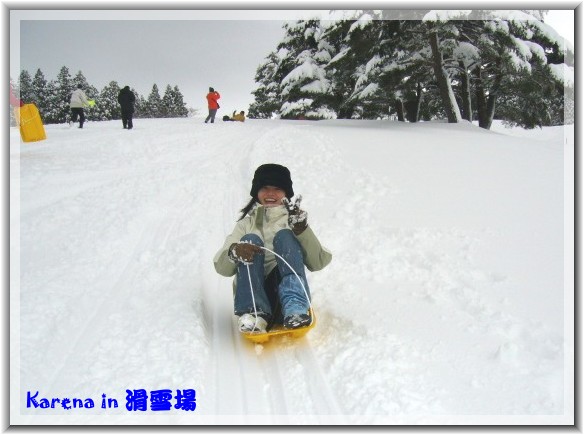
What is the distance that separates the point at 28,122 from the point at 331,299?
29.6 ft

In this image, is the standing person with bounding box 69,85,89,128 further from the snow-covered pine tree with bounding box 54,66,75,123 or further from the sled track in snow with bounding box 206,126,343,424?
the snow-covered pine tree with bounding box 54,66,75,123

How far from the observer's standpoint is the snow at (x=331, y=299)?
8.30 ft

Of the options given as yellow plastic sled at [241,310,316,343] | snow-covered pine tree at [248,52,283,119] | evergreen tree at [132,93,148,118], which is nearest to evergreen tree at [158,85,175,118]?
evergreen tree at [132,93,148,118]

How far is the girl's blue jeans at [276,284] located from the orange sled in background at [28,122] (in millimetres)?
8823

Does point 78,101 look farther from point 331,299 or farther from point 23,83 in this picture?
point 331,299

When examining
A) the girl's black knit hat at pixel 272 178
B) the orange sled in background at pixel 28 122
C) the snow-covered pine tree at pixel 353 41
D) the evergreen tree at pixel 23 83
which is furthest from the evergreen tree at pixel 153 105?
the girl's black knit hat at pixel 272 178

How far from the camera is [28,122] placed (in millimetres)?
9867

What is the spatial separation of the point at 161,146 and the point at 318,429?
851 centimetres

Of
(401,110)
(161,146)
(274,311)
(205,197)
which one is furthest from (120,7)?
(401,110)

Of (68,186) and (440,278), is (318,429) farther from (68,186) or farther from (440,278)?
(68,186)

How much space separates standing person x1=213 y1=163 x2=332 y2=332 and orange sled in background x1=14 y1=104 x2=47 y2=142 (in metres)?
8.45

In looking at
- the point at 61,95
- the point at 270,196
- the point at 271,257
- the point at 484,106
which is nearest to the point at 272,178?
the point at 270,196

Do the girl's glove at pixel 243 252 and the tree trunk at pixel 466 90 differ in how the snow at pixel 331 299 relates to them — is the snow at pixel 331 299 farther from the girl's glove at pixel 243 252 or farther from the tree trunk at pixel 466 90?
the tree trunk at pixel 466 90

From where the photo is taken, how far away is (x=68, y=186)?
266 inches
